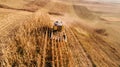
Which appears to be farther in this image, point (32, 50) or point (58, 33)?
point (58, 33)

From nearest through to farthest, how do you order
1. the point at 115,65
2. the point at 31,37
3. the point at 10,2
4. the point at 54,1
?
the point at 115,65 < the point at 31,37 < the point at 10,2 < the point at 54,1

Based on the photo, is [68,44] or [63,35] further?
[63,35]

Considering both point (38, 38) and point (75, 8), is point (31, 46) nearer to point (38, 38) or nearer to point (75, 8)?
point (38, 38)

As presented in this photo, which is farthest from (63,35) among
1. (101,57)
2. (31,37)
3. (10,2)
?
(10,2)

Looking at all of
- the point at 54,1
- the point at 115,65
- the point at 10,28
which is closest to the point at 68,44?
the point at 115,65

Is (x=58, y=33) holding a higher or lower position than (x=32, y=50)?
higher

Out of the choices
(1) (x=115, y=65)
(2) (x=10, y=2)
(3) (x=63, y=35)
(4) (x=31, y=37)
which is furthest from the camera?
(2) (x=10, y=2)

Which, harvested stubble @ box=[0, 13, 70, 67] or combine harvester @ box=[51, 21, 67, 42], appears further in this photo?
combine harvester @ box=[51, 21, 67, 42]

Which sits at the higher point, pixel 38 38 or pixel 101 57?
pixel 38 38

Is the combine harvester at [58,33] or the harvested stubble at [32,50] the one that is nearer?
the harvested stubble at [32,50]
